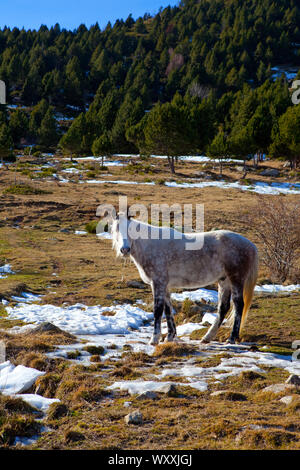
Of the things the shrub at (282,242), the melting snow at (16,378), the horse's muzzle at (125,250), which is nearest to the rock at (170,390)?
the melting snow at (16,378)

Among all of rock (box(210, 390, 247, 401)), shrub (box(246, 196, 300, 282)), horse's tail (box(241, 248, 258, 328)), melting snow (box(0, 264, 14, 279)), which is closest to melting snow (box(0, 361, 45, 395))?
rock (box(210, 390, 247, 401))

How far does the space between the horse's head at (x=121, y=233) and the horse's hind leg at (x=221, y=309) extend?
256cm

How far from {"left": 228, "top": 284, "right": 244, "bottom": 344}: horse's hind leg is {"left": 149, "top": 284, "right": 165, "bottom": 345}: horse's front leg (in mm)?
1676

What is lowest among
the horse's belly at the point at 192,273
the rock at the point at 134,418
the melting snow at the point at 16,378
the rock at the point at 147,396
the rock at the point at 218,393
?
the melting snow at the point at 16,378

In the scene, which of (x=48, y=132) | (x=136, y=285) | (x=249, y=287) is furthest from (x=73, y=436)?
(x=48, y=132)

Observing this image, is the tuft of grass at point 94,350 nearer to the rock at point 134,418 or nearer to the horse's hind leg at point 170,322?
the horse's hind leg at point 170,322

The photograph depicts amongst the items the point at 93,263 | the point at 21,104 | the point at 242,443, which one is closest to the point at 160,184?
the point at 93,263

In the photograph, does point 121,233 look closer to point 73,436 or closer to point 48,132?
point 73,436

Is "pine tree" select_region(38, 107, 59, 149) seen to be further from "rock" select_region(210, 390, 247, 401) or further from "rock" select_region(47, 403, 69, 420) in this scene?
"rock" select_region(210, 390, 247, 401)

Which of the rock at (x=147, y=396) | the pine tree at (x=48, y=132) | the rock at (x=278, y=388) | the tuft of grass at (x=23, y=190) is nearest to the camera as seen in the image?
the rock at (x=147, y=396)

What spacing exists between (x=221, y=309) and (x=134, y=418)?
15.9ft

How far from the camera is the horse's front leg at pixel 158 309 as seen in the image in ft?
28.2

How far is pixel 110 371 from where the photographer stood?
6641 millimetres
